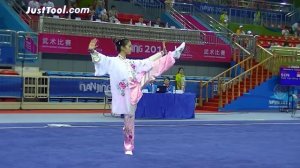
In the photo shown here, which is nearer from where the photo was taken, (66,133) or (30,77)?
(66,133)

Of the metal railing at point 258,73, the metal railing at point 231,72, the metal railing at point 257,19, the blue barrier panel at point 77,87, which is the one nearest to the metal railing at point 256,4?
the metal railing at point 257,19

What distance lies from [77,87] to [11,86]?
264 cm

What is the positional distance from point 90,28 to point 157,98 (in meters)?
6.91

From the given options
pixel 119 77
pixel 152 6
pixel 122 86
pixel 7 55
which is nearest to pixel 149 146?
pixel 122 86

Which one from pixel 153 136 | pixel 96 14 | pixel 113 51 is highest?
pixel 96 14

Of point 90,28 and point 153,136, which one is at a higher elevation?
point 90,28

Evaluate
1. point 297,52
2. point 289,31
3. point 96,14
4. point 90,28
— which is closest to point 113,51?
point 90,28

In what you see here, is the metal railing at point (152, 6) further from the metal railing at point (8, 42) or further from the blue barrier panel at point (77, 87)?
the metal railing at point (8, 42)

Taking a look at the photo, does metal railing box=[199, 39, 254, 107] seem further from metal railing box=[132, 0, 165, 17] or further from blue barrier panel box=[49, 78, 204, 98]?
metal railing box=[132, 0, 165, 17]

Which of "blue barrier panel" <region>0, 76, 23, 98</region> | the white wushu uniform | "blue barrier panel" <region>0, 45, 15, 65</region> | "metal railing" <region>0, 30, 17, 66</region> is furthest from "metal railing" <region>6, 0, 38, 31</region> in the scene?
the white wushu uniform

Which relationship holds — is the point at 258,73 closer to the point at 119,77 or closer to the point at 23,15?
the point at 23,15

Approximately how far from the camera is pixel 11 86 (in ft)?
64.1

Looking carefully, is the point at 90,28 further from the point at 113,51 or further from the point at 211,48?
the point at 211,48

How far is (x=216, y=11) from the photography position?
33.1 m
